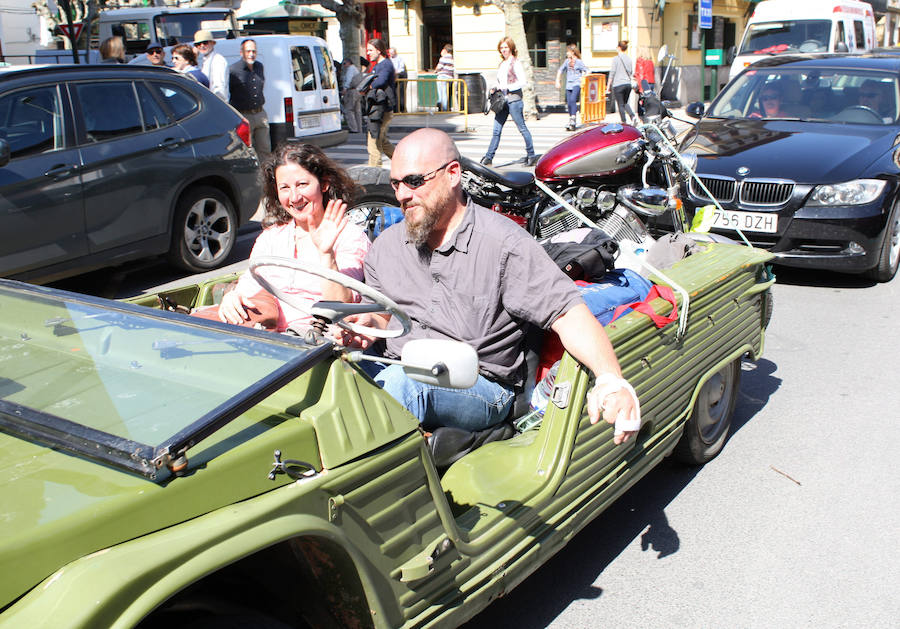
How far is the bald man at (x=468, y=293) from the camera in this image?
106 inches

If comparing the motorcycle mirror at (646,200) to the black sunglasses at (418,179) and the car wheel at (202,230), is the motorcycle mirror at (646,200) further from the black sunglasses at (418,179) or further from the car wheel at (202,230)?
the car wheel at (202,230)

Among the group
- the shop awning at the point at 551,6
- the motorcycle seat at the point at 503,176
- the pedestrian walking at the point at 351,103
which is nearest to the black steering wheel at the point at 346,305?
the motorcycle seat at the point at 503,176

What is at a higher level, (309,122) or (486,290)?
(309,122)

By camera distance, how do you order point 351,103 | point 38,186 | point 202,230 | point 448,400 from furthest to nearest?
1. point 351,103
2. point 202,230
3. point 38,186
4. point 448,400

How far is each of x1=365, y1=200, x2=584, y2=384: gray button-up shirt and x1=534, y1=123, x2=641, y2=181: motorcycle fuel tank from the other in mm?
2353

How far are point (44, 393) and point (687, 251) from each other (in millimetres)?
3024

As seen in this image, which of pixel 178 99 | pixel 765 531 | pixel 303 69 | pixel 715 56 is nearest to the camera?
pixel 765 531

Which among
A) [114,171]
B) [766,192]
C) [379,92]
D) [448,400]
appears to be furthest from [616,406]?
[379,92]

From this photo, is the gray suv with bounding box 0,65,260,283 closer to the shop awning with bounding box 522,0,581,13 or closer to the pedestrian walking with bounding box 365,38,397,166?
the pedestrian walking with bounding box 365,38,397,166

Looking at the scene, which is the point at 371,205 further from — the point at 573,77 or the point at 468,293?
the point at 573,77

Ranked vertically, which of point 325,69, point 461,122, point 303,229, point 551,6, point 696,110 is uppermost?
point 551,6

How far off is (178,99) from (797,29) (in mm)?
14393

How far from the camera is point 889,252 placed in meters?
6.82

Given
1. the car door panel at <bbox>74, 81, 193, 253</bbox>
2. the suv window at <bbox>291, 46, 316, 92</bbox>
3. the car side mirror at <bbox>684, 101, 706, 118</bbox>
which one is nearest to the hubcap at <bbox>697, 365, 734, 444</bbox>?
the car door panel at <bbox>74, 81, 193, 253</bbox>
